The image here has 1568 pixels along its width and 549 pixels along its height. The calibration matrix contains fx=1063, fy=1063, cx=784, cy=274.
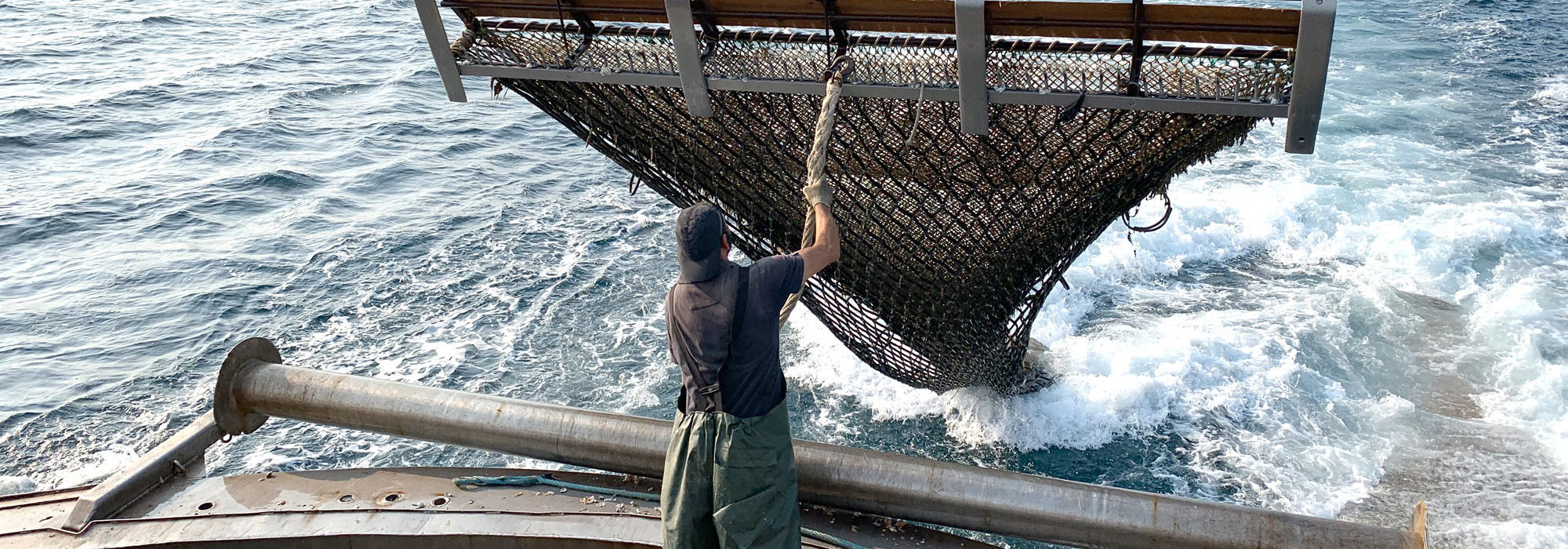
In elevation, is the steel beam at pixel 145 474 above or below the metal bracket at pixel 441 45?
below

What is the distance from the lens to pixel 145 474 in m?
5.45

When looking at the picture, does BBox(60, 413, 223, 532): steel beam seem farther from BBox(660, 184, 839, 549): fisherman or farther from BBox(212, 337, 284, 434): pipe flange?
BBox(660, 184, 839, 549): fisherman

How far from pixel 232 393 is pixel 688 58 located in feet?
10.2

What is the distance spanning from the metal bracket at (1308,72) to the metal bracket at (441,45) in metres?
3.53

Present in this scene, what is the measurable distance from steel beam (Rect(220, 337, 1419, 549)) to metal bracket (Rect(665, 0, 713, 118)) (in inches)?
59.5

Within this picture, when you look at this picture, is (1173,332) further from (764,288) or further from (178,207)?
(178,207)

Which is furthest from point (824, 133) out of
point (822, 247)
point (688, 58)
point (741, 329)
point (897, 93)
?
point (741, 329)

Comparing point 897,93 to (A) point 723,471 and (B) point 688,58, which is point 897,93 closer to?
(B) point 688,58

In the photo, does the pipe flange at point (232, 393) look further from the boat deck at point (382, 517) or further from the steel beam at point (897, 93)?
the steel beam at point (897, 93)

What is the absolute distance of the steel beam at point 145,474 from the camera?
17.1ft

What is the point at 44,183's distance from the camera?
1672cm

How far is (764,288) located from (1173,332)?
904 cm

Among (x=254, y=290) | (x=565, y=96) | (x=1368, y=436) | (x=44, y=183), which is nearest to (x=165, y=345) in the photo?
(x=254, y=290)

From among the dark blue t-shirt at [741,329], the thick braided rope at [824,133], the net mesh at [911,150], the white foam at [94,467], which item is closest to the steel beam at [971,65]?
the net mesh at [911,150]
